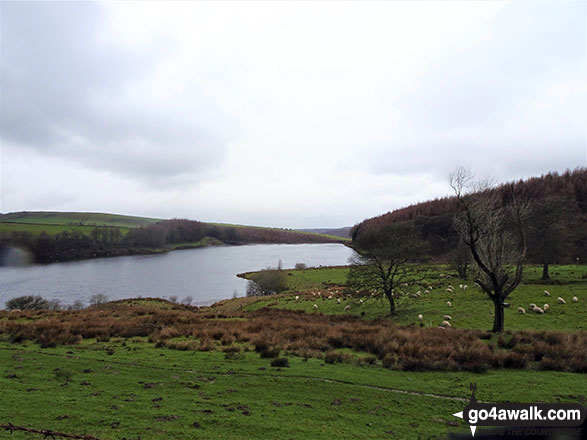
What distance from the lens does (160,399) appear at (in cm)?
725

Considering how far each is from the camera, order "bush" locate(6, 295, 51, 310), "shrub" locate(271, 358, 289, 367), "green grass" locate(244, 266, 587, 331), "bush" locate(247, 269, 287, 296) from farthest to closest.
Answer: "bush" locate(247, 269, 287, 296), "bush" locate(6, 295, 51, 310), "green grass" locate(244, 266, 587, 331), "shrub" locate(271, 358, 289, 367)

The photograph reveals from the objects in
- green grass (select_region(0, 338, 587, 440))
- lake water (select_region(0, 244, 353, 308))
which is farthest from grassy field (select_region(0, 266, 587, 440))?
lake water (select_region(0, 244, 353, 308))

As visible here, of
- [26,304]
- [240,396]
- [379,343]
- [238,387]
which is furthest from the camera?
[26,304]

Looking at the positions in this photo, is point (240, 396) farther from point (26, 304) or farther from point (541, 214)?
point (26, 304)

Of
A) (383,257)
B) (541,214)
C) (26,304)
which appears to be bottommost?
(26,304)

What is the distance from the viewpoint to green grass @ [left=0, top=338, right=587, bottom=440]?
19.5ft

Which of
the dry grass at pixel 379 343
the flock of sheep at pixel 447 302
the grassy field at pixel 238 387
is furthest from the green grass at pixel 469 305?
the grassy field at pixel 238 387

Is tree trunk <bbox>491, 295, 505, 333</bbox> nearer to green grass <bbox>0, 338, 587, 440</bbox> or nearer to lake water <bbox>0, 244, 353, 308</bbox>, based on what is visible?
green grass <bbox>0, 338, 587, 440</bbox>

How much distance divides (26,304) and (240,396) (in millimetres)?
50665

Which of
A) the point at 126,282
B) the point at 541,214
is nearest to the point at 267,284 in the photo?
the point at 126,282

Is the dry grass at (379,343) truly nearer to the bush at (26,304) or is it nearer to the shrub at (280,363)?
the shrub at (280,363)

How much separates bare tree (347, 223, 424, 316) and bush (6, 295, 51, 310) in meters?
44.7

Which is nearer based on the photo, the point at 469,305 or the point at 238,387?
the point at 238,387

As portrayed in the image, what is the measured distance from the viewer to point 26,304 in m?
41.9
